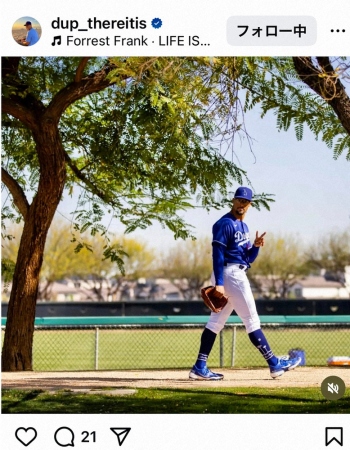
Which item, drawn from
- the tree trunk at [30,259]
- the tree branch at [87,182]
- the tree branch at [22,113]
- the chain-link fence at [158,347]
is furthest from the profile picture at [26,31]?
the chain-link fence at [158,347]

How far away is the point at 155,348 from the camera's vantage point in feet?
69.8

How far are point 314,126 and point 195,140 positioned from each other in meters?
1.43

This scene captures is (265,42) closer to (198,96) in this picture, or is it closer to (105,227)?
(198,96)

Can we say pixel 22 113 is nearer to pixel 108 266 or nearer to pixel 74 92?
pixel 74 92

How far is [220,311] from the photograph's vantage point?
7.79 meters

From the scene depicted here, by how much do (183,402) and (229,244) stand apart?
1605mm

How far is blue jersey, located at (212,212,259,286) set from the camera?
300 inches

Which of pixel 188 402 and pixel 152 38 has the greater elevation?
pixel 152 38

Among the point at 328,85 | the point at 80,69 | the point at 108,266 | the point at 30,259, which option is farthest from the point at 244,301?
the point at 108,266
